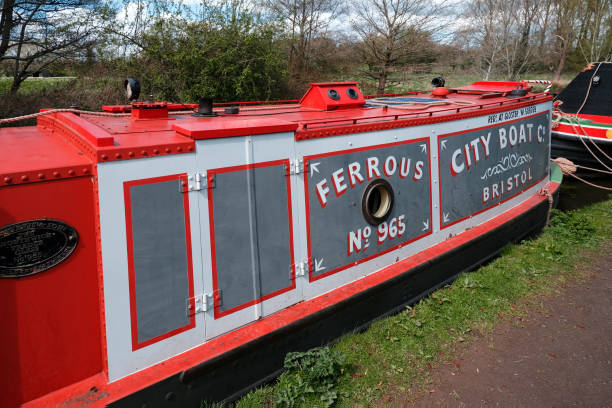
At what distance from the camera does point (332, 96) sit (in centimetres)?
489

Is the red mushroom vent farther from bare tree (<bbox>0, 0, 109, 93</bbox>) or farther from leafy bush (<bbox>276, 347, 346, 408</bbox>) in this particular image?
bare tree (<bbox>0, 0, 109, 93</bbox>)

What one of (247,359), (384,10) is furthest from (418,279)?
(384,10)

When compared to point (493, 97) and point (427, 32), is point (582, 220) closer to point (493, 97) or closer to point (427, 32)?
point (493, 97)

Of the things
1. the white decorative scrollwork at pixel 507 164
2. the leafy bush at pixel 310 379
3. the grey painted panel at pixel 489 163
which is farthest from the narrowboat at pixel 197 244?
the white decorative scrollwork at pixel 507 164

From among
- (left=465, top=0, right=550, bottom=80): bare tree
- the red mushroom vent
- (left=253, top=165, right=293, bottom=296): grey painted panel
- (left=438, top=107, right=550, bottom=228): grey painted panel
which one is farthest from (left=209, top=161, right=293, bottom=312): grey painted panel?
(left=465, top=0, right=550, bottom=80): bare tree

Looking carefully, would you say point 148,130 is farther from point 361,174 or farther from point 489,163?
point 489,163

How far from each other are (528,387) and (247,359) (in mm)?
2303

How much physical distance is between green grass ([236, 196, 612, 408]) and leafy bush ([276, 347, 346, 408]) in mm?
20

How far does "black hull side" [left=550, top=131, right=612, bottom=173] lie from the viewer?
10.9 meters

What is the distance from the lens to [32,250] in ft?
7.41

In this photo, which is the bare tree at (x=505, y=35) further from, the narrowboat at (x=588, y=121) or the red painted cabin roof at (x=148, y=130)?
the red painted cabin roof at (x=148, y=130)

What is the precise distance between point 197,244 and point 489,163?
3925 millimetres

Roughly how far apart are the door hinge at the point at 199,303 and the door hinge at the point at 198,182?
2.22 ft

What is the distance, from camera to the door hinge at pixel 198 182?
2.70 metres
